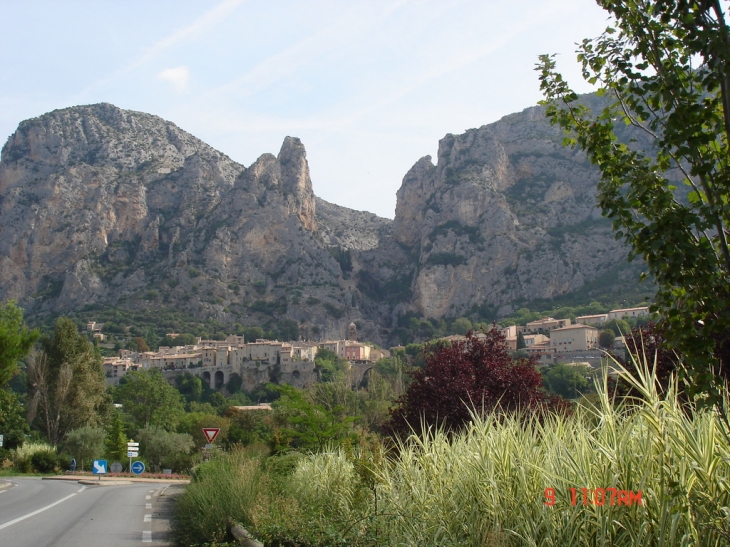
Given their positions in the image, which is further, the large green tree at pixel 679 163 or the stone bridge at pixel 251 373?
the stone bridge at pixel 251 373

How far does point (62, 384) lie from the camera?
44.5m

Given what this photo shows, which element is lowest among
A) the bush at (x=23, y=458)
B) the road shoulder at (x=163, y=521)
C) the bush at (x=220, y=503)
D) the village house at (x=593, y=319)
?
the village house at (x=593, y=319)

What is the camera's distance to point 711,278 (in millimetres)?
3824

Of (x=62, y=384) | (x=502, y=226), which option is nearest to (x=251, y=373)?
(x=502, y=226)

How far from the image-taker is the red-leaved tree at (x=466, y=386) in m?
14.4

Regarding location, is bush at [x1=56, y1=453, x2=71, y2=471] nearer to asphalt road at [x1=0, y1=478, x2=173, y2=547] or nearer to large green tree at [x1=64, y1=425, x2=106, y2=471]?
large green tree at [x1=64, y1=425, x2=106, y2=471]

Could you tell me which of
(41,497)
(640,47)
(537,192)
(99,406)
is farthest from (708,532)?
(537,192)

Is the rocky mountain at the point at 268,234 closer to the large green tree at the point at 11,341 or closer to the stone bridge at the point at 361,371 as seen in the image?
the stone bridge at the point at 361,371

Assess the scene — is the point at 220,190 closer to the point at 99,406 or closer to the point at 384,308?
the point at 384,308

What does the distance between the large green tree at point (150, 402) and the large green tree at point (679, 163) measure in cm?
6035

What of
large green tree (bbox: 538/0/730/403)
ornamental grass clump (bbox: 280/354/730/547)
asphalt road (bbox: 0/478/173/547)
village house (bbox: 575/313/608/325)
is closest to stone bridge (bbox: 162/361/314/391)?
village house (bbox: 575/313/608/325)

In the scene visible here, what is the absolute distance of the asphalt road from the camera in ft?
38.3

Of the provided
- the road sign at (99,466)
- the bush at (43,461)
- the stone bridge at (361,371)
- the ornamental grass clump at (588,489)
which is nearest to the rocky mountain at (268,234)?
the stone bridge at (361,371)
